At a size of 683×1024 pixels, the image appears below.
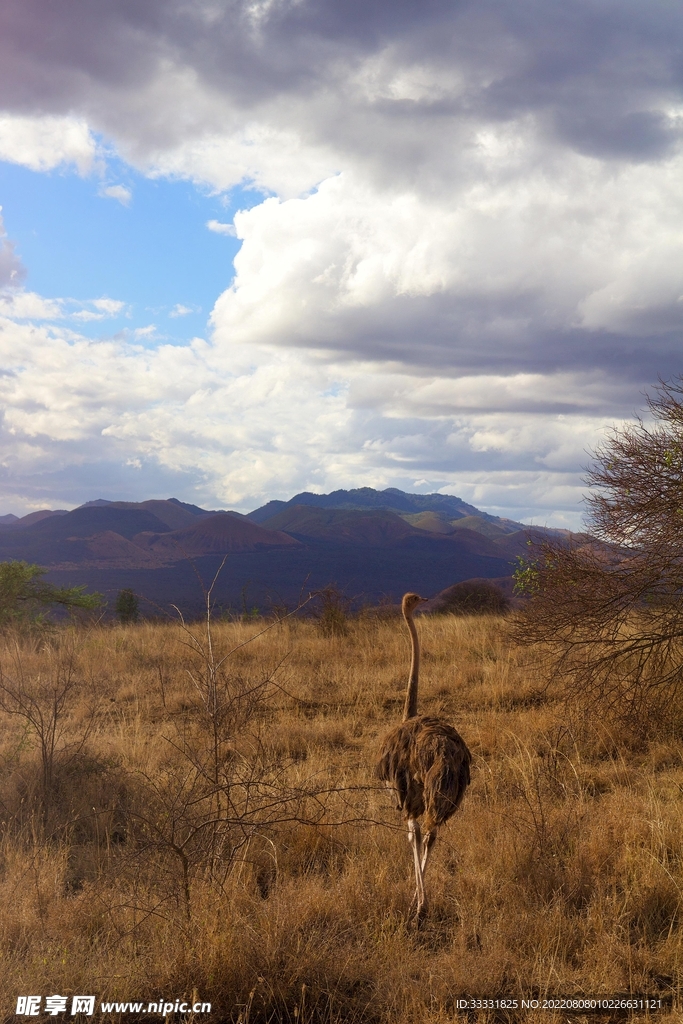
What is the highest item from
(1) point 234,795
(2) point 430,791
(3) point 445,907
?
(2) point 430,791

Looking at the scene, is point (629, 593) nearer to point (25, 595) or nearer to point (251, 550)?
point (25, 595)

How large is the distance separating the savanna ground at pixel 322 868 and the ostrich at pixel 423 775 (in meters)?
0.27

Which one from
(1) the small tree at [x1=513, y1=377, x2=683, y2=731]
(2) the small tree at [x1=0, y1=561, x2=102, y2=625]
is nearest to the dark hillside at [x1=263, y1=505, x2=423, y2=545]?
(2) the small tree at [x1=0, y1=561, x2=102, y2=625]

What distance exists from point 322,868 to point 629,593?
440cm

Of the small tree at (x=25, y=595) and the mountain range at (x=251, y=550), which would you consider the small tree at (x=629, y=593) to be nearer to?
the small tree at (x=25, y=595)

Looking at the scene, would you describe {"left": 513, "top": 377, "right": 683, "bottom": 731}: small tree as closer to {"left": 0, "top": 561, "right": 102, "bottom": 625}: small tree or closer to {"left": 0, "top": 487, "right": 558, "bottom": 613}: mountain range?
{"left": 0, "top": 561, "right": 102, "bottom": 625}: small tree

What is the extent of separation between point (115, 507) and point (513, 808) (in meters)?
157

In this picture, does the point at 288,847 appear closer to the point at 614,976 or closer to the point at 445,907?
the point at 445,907

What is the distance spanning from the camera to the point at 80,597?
20.1m

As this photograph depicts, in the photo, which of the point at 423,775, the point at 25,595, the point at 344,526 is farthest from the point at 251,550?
the point at 423,775

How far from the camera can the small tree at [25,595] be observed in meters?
16.3

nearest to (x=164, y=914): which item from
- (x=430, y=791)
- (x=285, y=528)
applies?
(x=430, y=791)

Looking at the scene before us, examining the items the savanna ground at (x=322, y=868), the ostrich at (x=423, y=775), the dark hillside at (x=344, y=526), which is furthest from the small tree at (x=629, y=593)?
the dark hillside at (x=344, y=526)

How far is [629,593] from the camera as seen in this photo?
313 inches
